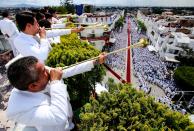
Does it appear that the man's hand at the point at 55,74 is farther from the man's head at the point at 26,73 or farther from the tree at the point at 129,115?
the tree at the point at 129,115

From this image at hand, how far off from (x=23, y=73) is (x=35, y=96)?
1.57 feet

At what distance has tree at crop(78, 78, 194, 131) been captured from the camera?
4081mm

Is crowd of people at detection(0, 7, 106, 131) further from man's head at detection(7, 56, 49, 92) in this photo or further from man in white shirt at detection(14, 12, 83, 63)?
man in white shirt at detection(14, 12, 83, 63)

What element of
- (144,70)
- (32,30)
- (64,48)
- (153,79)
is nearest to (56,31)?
(64,48)

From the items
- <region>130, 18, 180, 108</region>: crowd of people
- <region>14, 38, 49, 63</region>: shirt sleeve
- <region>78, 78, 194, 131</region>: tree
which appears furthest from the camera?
<region>130, 18, 180, 108</region>: crowd of people

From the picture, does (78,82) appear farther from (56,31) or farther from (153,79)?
(153,79)

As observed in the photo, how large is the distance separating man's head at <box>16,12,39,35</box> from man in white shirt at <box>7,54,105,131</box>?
202 cm

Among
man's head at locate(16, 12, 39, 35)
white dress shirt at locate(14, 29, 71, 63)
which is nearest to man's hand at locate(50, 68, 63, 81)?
white dress shirt at locate(14, 29, 71, 63)

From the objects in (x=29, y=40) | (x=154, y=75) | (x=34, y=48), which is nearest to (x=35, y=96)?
(x=34, y=48)

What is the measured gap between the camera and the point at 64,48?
749cm

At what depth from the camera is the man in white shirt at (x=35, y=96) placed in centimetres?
334

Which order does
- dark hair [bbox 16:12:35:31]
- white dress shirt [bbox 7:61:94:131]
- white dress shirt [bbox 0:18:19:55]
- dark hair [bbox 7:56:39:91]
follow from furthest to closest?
white dress shirt [bbox 0:18:19:55] → dark hair [bbox 16:12:35:31] → white dress shirt [bbox 7:61:94:131] → dark hair [bbox 7:56:39:91]

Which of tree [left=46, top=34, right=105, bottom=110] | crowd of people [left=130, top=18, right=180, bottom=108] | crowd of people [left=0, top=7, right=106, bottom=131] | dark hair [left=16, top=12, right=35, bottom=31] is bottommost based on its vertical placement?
crowd of people [left=130, top=18, right=180, bottom=108]

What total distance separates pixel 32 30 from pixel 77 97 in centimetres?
192
